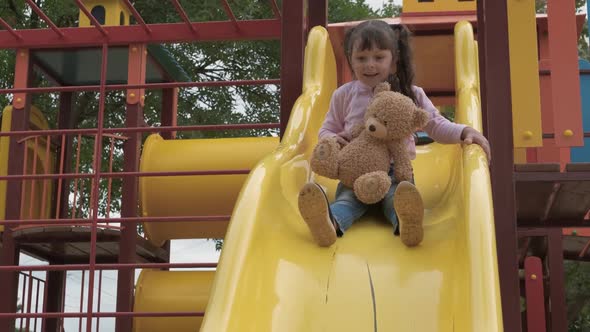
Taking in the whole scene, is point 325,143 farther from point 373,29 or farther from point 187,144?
point 187,144

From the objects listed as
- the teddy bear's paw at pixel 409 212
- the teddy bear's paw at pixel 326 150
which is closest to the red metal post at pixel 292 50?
the teddy bear's paw at pixel 326 150

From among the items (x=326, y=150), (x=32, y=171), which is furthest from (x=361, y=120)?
(x=32, y=171)

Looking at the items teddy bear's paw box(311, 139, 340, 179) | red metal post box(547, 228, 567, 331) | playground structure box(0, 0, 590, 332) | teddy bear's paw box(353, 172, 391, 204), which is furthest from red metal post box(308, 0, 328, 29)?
red metal post box(547, 228, 567, 331)

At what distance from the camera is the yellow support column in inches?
197

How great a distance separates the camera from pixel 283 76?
15.3 feet

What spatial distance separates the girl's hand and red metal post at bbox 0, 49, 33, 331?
4.43 m

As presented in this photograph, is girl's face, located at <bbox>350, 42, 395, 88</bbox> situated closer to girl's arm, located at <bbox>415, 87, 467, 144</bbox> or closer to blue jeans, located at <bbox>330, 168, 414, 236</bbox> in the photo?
girl's arm, located at <bbox>415, 87, 467, 144</bbox>

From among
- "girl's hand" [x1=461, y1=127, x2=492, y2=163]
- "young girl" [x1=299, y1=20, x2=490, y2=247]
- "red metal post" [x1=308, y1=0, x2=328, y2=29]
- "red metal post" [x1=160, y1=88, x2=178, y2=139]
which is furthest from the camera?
"red metal post" [x1=160, y1=88, x2=178, y2=139]

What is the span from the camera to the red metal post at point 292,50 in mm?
4625

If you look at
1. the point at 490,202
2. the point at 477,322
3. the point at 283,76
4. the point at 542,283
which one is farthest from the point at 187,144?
the point at 477,322

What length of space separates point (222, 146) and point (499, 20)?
11.7ft

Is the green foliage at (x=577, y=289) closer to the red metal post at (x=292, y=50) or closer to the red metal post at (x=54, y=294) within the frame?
the red metal post at (x=54, y=294)

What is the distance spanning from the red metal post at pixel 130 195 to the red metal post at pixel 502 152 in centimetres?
333

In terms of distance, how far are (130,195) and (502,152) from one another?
12.6ft
